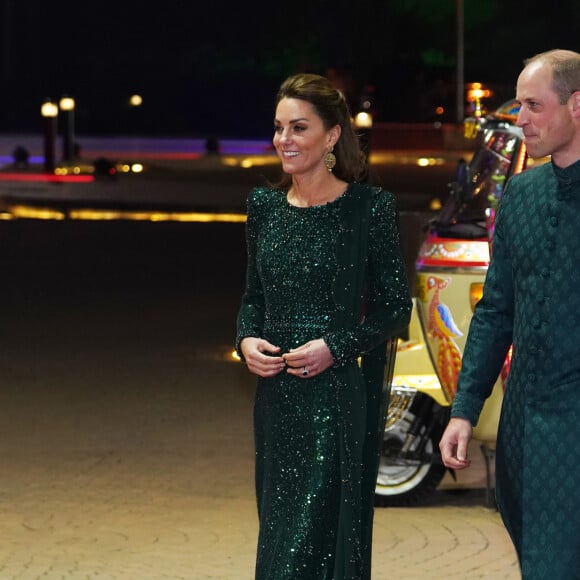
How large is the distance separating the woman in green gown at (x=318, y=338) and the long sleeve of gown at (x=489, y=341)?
0.67 m

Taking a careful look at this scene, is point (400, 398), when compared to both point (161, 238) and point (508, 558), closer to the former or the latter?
point (508, 558)

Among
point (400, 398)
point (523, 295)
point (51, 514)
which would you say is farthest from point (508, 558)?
point (523, 295)

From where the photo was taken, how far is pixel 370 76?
75.3 meters

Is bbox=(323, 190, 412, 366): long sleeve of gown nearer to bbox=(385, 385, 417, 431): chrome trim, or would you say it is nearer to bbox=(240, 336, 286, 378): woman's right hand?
bbox=(240, 336, 286, 378): woman's right hand

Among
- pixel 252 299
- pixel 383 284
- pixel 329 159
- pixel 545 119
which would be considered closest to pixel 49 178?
pixel 252 299

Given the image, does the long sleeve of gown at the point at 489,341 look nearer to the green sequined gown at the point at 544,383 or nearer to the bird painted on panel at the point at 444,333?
the green sequined gown at the point at 544,383

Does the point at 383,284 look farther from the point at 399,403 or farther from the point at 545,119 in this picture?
the point at 399,403

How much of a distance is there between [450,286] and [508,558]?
4.26 feet

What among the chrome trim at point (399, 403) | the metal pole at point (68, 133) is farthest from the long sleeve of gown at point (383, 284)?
the metal pole at point (68, 133)

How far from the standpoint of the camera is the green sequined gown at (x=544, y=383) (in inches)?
167

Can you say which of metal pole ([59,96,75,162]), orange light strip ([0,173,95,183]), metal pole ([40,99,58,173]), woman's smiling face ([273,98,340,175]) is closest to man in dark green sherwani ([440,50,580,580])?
woman's smiling face ([273,98,340,175])

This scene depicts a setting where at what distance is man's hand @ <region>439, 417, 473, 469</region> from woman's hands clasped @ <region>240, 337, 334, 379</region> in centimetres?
68

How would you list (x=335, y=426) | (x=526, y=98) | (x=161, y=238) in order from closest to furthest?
(x=526, y=98) < (x=335, y=426) < (x=161, y=238)

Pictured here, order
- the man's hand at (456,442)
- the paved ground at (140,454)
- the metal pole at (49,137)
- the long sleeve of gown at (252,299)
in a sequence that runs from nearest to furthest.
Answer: the man's hand at (456,442) → the long sleeve of gown at (252,299) → the paved ground at (140,454) → the metal pole at (49,137)
